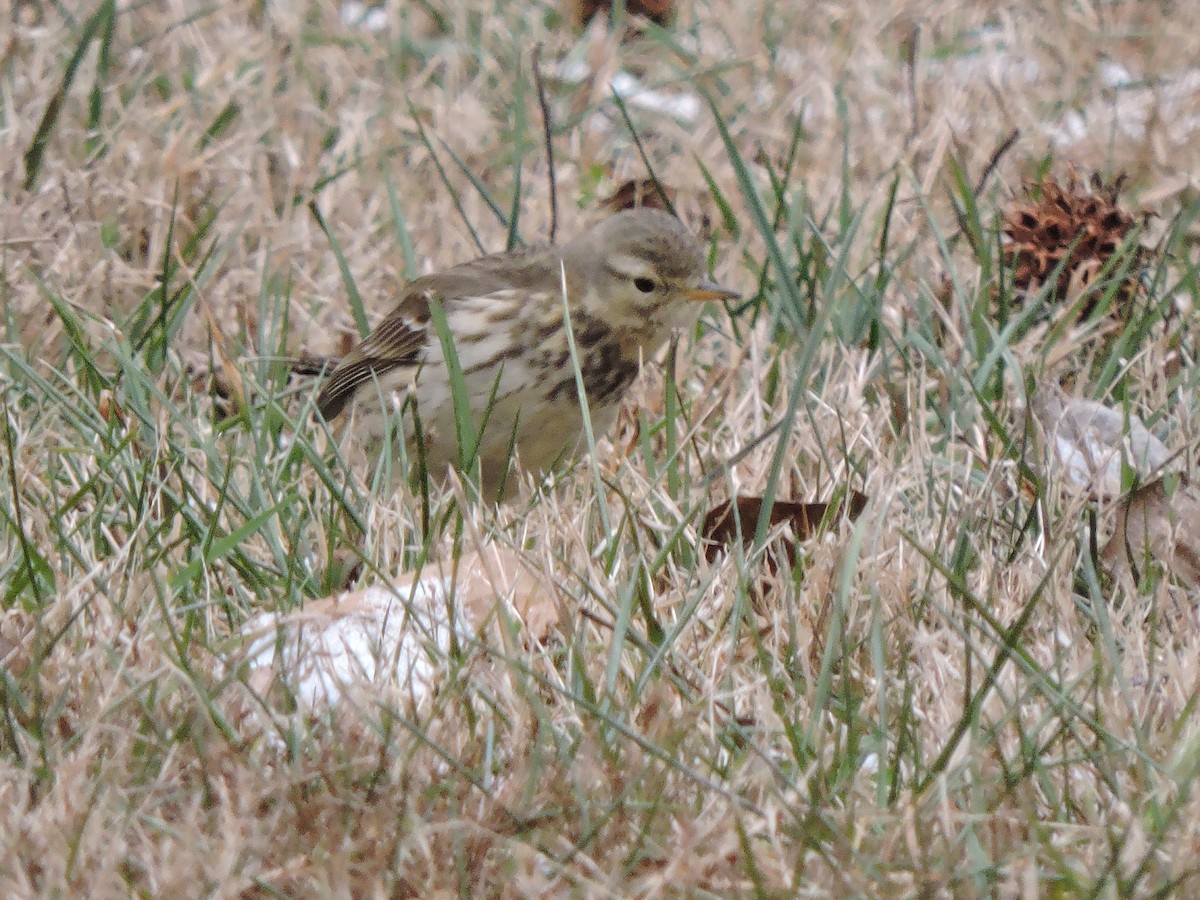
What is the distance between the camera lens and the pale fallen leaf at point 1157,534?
9.50ft

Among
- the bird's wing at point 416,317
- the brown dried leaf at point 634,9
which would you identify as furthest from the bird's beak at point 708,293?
the brown dried leaf at point 634,9

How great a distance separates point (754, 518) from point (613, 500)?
0.31 meters

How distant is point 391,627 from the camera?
259 centimetres

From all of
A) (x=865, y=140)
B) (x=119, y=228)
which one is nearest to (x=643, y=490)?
(x=119, y=228)

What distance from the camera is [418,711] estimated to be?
234 cm

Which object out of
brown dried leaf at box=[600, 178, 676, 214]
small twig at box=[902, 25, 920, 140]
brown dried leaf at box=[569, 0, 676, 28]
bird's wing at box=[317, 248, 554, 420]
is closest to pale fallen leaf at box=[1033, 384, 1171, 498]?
bird's wing at box=[317, 248, 554, 420]

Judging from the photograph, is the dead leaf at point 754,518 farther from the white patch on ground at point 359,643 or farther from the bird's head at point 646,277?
the bird's head at point 646,277

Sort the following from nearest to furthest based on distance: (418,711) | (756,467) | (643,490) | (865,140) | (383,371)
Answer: (418,711)
(643,490)
(756,467)
(383,371)
(865,140)

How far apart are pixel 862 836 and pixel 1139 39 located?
4.27 metres

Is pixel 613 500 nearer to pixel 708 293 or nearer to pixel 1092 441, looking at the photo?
pixel 708 293

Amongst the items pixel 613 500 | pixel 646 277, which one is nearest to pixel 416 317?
pixel 646 277

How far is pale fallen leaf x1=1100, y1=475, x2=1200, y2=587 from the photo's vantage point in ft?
9.50

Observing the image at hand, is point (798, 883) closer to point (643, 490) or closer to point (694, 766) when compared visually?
point (694, 766)

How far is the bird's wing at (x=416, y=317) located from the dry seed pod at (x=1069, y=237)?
113 centimetres
